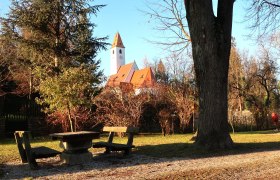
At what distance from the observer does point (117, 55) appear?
102625 millimetres

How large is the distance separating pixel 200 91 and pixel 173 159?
252 cm

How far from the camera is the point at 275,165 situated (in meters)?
7.29

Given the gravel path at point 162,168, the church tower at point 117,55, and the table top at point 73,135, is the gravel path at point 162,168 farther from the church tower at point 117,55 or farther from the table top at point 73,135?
the church tower at point 117,55

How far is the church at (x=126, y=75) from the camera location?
22.8 metres

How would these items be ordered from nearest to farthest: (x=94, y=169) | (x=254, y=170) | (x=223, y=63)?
(x=254, y=170) < (x=94, y=169) < (x=223, y=63)

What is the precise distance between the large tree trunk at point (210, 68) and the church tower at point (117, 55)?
91.1 meters

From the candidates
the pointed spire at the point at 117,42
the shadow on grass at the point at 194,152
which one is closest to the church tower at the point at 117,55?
the pointed spire at the point at 117,42

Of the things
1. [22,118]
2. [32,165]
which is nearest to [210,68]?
[32,165]

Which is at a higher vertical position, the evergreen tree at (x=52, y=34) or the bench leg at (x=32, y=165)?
the evergreen tree at (x=52, y=34)

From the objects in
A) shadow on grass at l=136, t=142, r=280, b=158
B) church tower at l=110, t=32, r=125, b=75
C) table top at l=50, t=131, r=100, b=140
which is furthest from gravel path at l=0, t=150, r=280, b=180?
church tower at l=110, t=32, r=125, b=75

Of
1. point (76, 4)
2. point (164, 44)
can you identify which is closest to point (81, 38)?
point (76, 4)

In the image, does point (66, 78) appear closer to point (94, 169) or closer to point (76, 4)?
point (94, 169)

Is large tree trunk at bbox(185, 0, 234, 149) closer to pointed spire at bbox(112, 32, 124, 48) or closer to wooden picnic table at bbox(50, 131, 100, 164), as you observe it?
wooden picnic table at bbox(50, 131, 100, 164)

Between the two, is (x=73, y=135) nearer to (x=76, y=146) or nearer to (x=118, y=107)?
(x=76, y=146)
